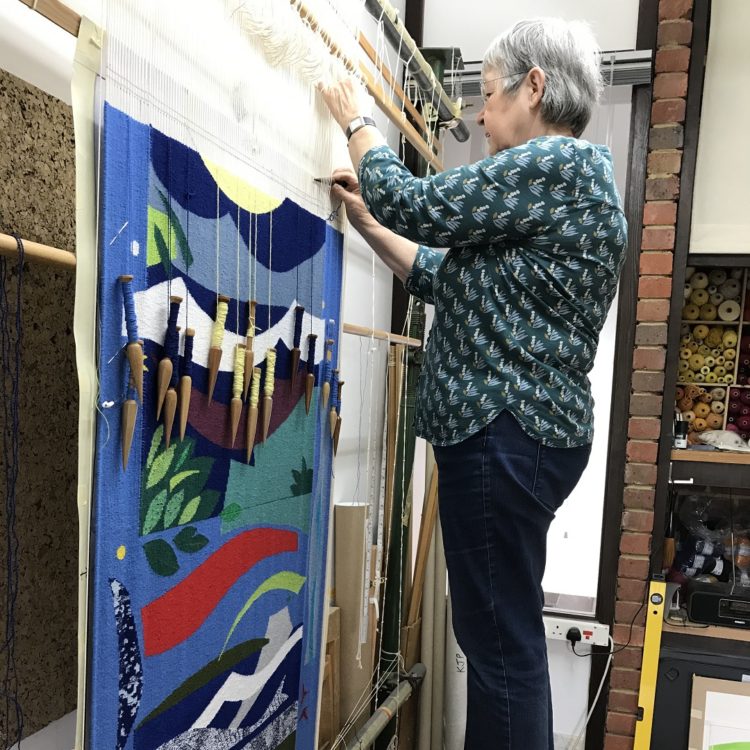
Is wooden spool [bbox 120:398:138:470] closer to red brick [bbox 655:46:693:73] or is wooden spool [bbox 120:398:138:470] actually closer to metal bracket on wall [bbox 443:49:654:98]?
metal bracket on wall [bbox 443:49:654:98]

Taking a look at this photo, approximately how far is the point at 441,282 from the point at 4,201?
590 millimetres

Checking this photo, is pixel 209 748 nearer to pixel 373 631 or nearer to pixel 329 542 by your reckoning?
pixel 329 542

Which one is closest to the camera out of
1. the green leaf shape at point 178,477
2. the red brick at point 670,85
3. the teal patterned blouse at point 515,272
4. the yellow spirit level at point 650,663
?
the green leaf shape at point 178,477

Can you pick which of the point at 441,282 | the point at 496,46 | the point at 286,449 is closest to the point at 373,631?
the point at 286,449

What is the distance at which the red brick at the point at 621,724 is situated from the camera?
234 cm

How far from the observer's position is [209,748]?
96 cm

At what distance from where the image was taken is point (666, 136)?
87.8 inches

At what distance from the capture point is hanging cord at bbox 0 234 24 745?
0.84 meters

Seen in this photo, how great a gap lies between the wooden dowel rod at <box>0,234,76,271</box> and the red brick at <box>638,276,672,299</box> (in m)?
1.93

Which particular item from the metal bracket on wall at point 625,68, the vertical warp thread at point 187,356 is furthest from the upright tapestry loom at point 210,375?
the metal bracket on wall at point 625,68

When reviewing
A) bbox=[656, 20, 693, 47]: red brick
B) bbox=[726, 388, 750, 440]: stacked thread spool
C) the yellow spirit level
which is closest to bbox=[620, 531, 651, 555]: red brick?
the yellow spirit level

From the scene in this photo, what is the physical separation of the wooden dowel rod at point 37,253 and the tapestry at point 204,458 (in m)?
0.04

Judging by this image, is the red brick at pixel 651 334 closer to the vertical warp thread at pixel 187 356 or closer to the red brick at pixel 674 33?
the red brick at pixel 674 33

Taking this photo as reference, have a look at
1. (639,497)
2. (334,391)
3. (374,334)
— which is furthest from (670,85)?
(334,391)
